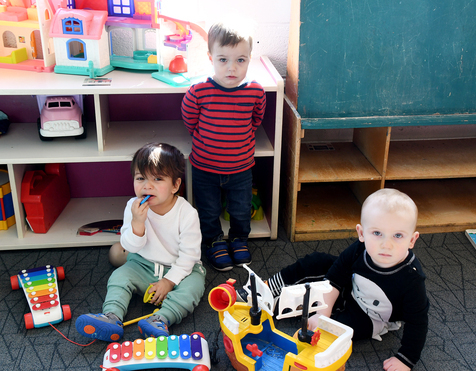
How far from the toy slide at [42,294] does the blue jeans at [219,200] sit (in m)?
0.58

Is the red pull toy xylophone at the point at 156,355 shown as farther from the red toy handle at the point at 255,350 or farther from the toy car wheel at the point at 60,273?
the toy car wheel at the point at 60,273

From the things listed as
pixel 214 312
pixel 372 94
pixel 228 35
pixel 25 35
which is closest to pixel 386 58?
pixel 372 94

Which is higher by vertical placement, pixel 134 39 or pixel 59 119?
pixel 134 39

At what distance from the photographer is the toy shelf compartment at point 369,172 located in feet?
6.59

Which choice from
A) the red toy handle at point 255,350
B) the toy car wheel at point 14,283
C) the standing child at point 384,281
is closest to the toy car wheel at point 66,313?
the toy car wheel at point 14,283

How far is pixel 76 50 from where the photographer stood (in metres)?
2.08

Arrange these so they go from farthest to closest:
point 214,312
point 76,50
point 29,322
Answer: point 76,50, point 214,312, point 29,322

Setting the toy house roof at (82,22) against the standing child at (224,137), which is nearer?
the standing child at (224,137)

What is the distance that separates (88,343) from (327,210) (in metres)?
1.20

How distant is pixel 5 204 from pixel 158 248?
2.57ft

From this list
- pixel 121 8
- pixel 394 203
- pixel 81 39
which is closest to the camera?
pixel 394 203

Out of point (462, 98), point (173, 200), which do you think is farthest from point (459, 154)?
point (173, 200)

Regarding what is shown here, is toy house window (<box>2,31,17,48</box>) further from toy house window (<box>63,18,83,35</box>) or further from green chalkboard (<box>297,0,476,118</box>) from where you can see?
green chalkboard (<box>297,0,476,118</box>)

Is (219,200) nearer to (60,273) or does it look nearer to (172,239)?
(172,239)
